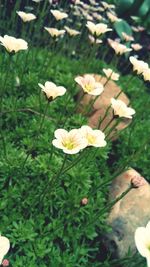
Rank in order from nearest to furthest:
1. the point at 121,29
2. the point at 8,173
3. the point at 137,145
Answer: the point at 8,173, the point at 137,145, the point at 121,29

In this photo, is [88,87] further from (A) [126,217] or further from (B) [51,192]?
(A) [126,217]

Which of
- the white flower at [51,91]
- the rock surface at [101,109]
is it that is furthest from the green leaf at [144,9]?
the white flower at [51,91]

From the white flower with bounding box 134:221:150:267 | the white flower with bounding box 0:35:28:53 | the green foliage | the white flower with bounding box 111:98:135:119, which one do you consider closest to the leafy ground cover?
the white flower with bounding box 0:35:28:53

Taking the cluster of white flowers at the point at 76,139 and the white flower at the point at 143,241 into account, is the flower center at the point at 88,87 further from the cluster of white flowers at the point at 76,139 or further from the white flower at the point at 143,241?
the white flower at the point at 143,241

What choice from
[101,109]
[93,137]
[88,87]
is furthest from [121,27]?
[93,137]

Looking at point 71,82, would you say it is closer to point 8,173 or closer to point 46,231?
point 8,173

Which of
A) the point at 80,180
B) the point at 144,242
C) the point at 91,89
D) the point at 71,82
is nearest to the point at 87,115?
the point at 71,82
